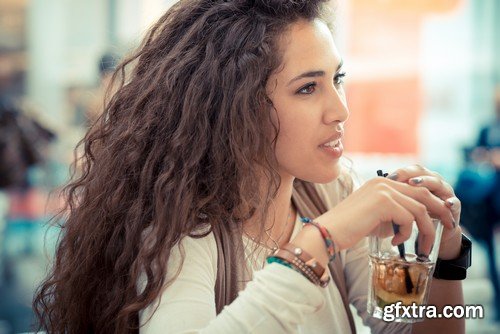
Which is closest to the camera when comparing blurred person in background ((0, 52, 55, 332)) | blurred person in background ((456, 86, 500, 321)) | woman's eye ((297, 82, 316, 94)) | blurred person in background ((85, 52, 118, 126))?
woman's eye ((297, 82, 316, 94))

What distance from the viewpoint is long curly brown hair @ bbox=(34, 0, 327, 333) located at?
1.36 metres

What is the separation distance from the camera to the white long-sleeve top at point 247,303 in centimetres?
110

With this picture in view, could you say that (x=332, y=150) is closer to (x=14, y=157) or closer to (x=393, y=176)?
(x=393, y=176)

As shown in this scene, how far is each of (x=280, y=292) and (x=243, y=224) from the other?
1.26 ft

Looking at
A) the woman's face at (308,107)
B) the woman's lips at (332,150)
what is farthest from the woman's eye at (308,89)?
the woman's lips at (332,150)

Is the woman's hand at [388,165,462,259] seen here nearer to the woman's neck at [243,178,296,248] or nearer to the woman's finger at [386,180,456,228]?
the woman's finger at [386,180,456,228]

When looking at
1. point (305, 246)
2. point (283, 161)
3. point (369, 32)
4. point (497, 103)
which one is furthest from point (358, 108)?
point (305, 246)

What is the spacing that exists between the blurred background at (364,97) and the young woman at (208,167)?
2.71 meters

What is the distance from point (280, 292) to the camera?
3.59 feet

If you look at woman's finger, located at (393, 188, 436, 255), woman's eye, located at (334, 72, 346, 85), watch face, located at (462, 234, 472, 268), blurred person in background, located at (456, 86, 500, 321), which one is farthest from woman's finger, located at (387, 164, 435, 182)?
blurred person in background, located at (456, 86, 500, 321)

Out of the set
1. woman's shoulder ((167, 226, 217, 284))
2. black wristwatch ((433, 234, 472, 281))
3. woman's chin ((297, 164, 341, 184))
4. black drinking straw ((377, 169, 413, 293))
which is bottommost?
black wristwatch ((433, 234, 472, 281))

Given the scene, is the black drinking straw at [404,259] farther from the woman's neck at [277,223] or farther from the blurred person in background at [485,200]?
the blurred person in background at [485,200]

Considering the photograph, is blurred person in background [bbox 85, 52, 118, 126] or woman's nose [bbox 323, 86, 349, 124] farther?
blurred person in background [bbox 85, 52, 118, 126]

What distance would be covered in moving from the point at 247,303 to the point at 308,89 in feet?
1.77
